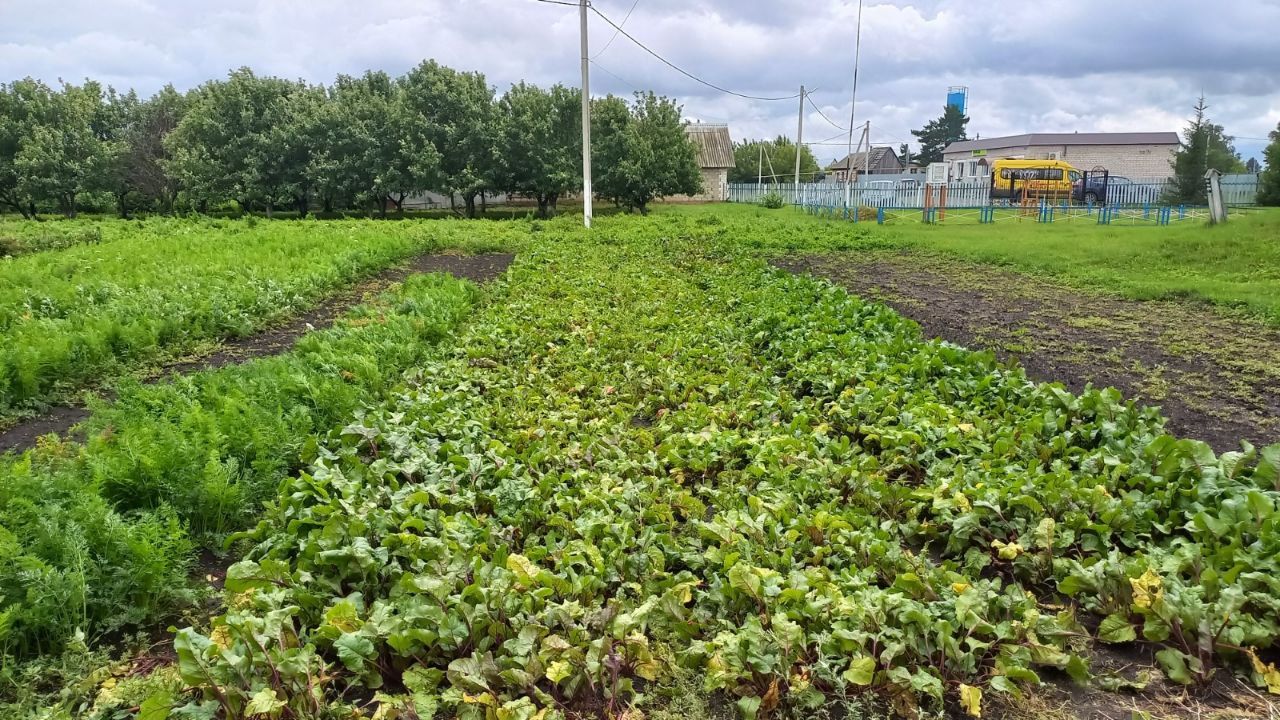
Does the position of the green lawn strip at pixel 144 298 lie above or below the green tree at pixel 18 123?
below

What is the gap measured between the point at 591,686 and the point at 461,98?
110 ft

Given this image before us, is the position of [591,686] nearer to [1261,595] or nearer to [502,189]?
[1261,595]

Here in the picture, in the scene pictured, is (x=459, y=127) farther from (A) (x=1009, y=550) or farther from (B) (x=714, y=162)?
(A) (x=1009, y=550)

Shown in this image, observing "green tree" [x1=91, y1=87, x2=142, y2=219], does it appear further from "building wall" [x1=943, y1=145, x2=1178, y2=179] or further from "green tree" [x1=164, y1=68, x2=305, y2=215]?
"building wall" [x1=943, y1=145, x2=1178, y2=179]

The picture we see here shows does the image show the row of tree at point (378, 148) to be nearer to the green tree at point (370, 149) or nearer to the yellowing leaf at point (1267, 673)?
the green tree at point (370, 149)

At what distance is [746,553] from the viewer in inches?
133

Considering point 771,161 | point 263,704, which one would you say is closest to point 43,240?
point 263,704

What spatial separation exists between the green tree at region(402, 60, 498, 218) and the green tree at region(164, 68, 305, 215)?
246 inches

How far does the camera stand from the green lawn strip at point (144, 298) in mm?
6383

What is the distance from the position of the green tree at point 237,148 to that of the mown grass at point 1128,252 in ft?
80.9

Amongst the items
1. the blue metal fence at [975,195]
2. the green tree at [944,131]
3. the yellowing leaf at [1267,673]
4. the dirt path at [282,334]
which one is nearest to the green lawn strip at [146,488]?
the dirt path at [282,334]

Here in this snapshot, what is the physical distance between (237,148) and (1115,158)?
5919 centimetres

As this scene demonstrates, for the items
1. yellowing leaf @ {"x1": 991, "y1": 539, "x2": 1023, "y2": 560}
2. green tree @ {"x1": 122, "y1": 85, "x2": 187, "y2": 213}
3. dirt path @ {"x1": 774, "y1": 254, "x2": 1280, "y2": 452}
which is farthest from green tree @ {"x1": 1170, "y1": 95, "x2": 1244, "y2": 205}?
green tree @ {"x1": 122, "y1": 85, "x2": 187, "y2": 213}

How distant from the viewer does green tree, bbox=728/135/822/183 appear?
221 ft
